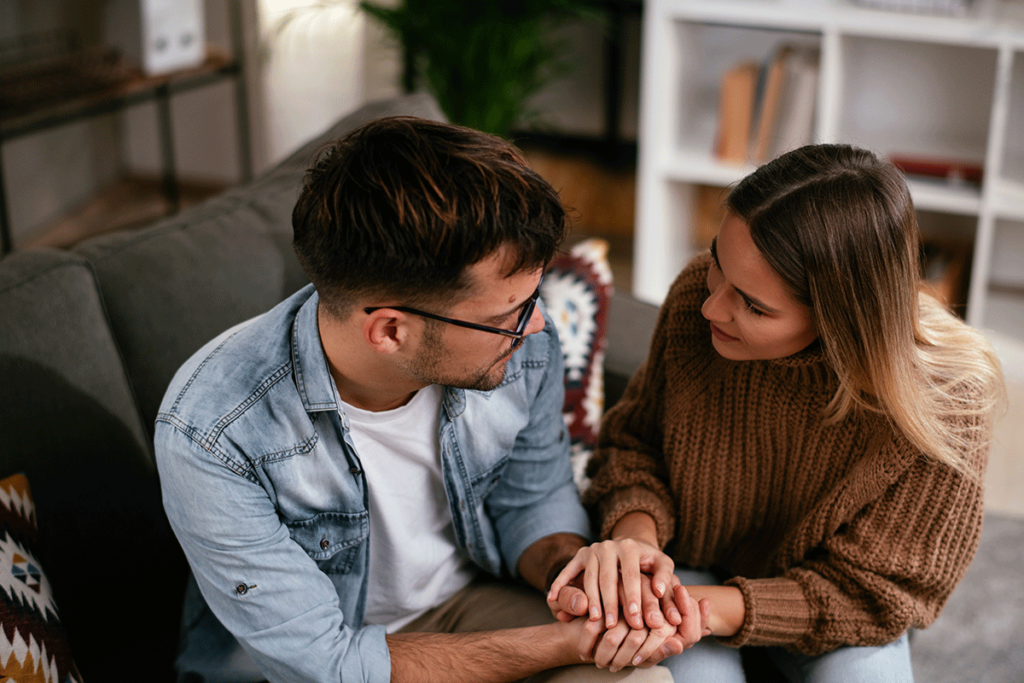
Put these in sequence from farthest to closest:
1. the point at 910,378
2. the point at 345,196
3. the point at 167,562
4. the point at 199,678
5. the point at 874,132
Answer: the point at 874,132 < the point at 167,562 < the point at 199,678 < the point at 910,378 < the point at 345,196

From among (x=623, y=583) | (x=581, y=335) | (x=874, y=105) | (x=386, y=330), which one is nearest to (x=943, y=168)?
(x=874, y=105)

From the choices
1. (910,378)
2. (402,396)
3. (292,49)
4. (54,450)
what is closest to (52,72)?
(292,49)

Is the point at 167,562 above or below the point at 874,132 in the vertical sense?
below

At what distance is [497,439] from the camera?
1.27 meters

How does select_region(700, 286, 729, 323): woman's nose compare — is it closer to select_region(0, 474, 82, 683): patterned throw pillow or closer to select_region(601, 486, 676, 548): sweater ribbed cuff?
select_region(601, 486, 676, 548): sweater ribbed cuff

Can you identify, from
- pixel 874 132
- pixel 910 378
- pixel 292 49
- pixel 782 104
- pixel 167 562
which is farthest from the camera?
pixel 292 49

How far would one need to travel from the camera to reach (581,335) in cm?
156

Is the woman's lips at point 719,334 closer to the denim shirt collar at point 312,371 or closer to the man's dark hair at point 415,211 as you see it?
the man's dark hair at point 415,211

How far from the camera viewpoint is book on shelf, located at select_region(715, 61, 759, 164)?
266 centimetres

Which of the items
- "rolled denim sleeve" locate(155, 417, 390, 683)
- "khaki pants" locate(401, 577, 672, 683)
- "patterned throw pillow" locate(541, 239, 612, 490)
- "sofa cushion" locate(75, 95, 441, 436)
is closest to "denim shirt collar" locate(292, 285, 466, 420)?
"rolled denim sleeve" locate(155, 417, 390, 683)

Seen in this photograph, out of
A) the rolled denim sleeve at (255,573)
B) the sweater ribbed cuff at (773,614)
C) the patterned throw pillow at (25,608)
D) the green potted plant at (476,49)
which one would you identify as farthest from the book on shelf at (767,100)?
the patterned throw pillow at (25,608)

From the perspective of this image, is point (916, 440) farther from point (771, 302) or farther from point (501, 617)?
point (501, 617)

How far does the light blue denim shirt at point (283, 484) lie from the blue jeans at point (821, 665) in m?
0.35

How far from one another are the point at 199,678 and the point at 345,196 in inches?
26.1
